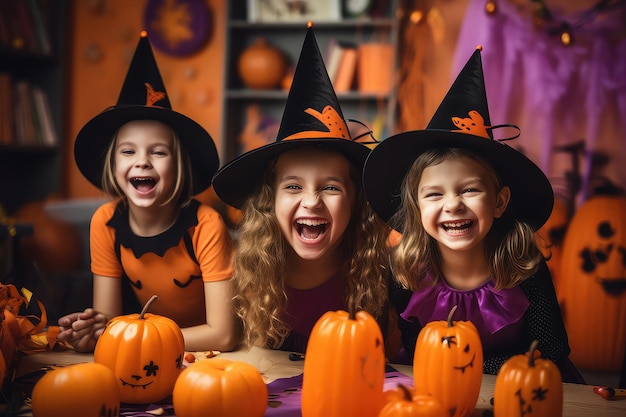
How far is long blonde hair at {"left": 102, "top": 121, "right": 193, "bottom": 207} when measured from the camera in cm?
187

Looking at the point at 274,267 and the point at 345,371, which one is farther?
the point at 274,267

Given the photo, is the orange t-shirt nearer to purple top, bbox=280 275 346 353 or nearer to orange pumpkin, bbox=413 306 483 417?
purple top, bbox=280 275 346 353

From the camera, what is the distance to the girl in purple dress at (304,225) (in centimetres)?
160

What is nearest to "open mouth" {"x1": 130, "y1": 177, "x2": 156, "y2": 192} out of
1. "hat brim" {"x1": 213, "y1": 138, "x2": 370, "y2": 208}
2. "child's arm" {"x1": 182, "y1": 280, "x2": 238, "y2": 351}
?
"hat brim" {"x1": 213, "y1": 138, "x2": 370, "y2": 208}

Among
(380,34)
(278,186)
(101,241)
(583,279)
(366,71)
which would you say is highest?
(380,34)

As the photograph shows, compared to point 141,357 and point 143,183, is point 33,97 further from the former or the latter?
point 141,357

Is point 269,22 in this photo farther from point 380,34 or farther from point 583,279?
point 583,279

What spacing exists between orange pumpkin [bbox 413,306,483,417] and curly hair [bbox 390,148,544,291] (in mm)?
482

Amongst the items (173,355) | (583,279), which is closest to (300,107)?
(173,355)

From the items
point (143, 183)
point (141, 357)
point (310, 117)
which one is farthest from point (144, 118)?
point (141, 357)

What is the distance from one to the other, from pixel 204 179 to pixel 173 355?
31.9 inches

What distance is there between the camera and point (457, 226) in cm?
153

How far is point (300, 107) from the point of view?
1.61m

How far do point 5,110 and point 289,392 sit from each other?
13.1 ft
